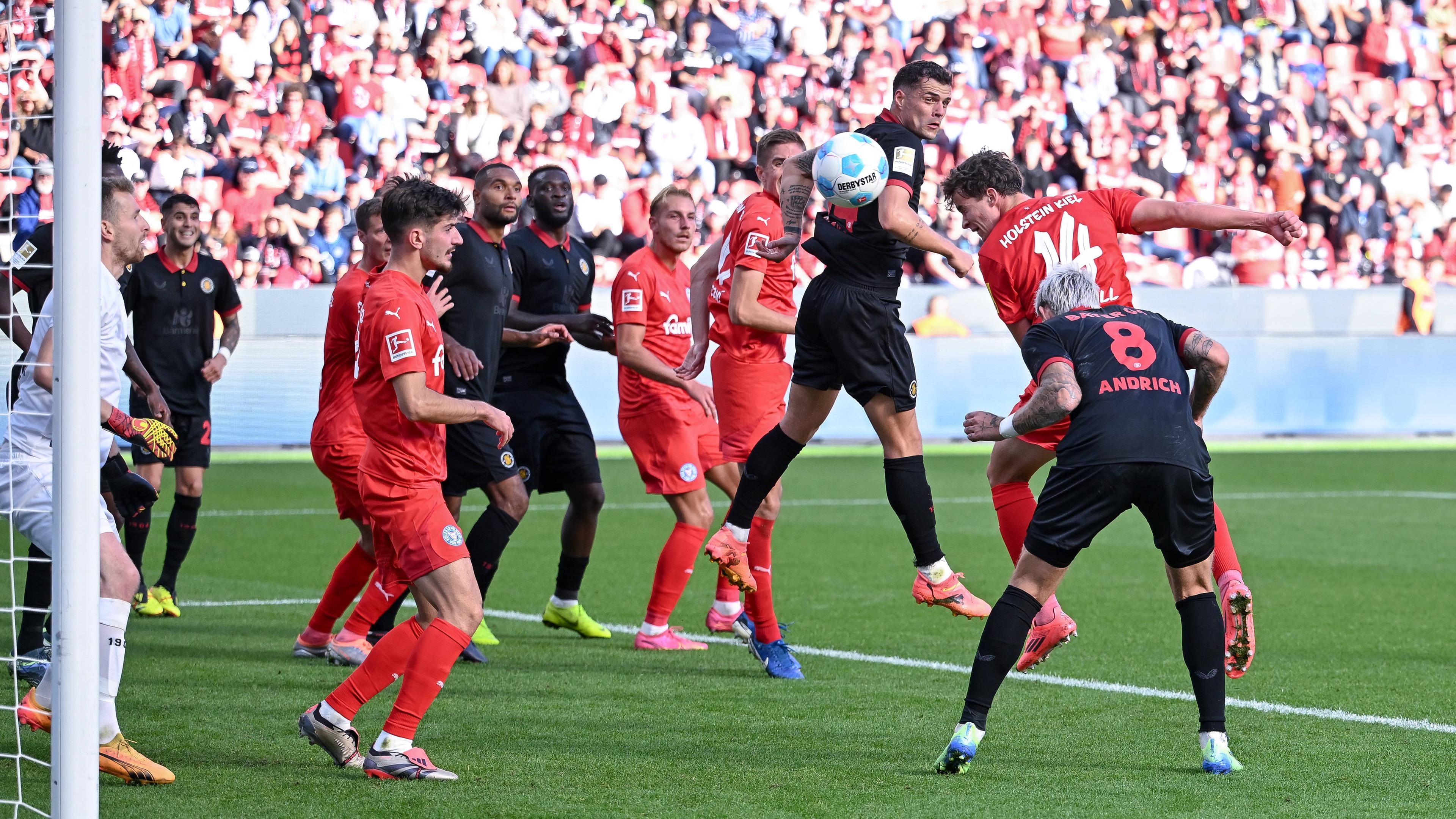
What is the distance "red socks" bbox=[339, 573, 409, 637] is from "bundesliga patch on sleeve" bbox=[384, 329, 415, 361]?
201cm

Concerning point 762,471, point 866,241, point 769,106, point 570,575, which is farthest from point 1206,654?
point 769,106

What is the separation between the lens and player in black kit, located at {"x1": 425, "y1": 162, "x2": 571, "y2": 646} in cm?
700

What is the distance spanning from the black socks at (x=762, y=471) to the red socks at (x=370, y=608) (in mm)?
1477

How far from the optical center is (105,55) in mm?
17688

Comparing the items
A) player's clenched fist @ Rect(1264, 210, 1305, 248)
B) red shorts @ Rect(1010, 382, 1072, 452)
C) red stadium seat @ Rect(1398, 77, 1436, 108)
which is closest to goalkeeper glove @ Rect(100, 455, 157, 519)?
red shorts @ Rect(1010, 382, 1072, 452)

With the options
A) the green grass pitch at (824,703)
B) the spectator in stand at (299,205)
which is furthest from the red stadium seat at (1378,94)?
the spectator in stand at (299,205)

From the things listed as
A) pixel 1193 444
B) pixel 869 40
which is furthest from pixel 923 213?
pixel 1193 444

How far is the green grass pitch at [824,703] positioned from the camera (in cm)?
462

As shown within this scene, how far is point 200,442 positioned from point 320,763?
4.51m

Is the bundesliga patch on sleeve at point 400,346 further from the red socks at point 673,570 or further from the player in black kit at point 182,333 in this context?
the player in black kit at point 182,333

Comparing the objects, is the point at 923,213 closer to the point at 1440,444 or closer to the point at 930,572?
the point at 1440,444

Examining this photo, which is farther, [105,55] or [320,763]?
[105,55]

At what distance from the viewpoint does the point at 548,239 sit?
26.2 feet

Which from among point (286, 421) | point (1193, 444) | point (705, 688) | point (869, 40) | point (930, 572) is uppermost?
point (869, 40)
